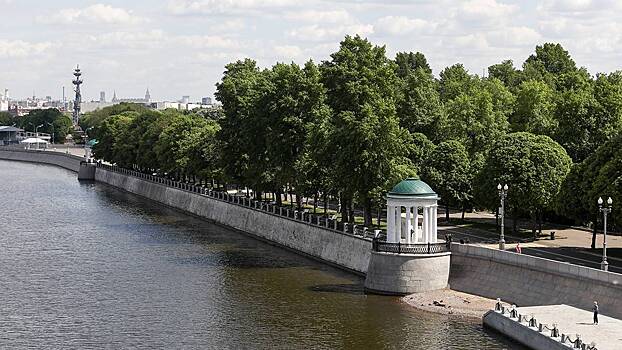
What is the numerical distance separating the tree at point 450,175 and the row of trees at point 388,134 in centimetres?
12

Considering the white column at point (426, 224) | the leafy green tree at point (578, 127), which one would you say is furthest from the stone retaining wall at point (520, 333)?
the leafy green tree at point (578, 127)

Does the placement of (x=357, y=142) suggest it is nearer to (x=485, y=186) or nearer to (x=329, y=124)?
(x=329, y=124)

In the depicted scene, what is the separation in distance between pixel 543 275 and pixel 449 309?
655 cm

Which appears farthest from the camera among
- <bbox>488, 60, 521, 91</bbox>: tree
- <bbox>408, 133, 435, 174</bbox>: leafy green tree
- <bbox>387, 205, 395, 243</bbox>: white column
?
<bbox>488, 60, 521, 91</bbox>: tree

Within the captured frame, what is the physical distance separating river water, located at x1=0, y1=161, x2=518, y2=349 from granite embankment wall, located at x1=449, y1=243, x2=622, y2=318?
507 centimetres

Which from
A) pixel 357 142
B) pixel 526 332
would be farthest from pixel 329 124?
pixel 526 332

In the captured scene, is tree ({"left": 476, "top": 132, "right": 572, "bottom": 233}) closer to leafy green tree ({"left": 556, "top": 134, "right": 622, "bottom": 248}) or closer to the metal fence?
leafy green tree ({"left": 556, "top": 134, "right": 622, "bottom": 248})

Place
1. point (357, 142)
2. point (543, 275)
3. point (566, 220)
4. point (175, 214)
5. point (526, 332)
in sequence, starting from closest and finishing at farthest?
point (526, 332), point (543, 275), point (357, 142), point (566, 220), point (175, 214)

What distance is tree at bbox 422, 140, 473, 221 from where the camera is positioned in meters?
98.7

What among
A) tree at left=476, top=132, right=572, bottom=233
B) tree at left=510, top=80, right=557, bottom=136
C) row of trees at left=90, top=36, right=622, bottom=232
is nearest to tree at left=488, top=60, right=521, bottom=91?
row of trees at left=90, top=36, right=622, bottom=232

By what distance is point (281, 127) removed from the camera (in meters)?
100

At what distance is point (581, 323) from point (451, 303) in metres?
13.7

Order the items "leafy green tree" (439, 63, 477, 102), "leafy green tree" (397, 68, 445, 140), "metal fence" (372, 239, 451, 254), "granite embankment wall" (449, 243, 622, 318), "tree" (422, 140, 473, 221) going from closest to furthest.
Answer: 1. "granite embankment wall" (449, 243, 622, 318)
2. "metal fence" (372, 239, 451, 254)
3. "tree" (422, 140, 473, 221)
4. "leafy green tree" (397, 68, 445, 140)
5. "leafy green tree" (439, 63, 477, 102)

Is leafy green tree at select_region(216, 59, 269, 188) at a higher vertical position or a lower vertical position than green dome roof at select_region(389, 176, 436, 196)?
higher
